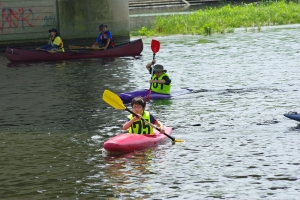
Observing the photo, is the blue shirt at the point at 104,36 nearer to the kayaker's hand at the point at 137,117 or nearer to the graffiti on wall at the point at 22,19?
the graffiti on wall at the point at 22,19

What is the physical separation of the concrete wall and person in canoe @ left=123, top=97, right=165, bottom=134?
22.4 metres

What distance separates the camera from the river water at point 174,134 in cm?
A: 1062

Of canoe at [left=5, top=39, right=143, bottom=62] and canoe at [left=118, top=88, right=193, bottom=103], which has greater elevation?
canoe at [left=5, top=39, right=143, bottom=62]

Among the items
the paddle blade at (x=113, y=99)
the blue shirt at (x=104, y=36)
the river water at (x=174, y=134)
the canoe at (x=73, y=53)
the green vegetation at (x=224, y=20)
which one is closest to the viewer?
the river water at (x=174, y=134)

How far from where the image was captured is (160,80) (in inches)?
715

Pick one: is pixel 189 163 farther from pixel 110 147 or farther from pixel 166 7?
pixel 166 7

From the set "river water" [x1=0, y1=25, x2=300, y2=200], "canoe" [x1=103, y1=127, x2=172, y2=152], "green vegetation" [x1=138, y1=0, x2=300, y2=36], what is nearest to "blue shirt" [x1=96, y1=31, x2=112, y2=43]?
"river water" [x1=0, y1=25, x2=300, y2=200]

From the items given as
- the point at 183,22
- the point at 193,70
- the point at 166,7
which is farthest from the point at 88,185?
the point at 166,7

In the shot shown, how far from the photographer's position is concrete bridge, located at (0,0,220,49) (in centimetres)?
3472

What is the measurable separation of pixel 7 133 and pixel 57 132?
3.46 feet

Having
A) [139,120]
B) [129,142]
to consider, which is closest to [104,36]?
[139,120]

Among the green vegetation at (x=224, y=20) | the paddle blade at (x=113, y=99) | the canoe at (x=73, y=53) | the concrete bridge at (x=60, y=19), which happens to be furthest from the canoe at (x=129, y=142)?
the green vegetation at (x=224, y=20)

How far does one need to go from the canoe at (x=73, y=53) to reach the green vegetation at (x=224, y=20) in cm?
811

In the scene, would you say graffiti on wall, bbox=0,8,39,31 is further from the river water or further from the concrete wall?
the river water
